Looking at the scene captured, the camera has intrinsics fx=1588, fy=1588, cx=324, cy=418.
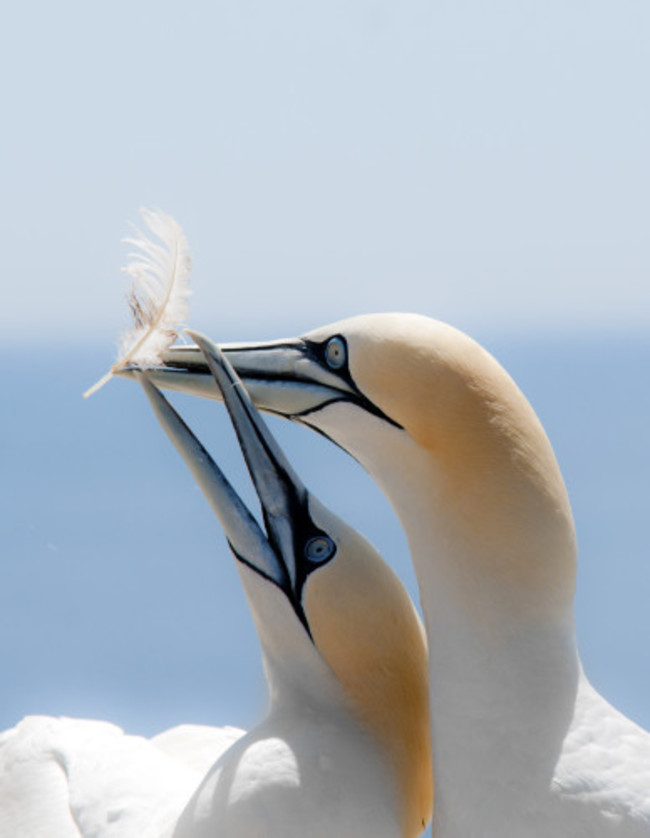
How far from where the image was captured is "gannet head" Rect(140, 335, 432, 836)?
398cm

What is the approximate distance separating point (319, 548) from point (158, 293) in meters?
0.80

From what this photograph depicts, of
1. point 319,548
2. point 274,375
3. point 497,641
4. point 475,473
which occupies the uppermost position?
point 274,375

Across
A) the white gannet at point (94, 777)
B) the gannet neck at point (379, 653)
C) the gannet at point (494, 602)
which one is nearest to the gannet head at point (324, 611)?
the gannet neck at point (379, 653)

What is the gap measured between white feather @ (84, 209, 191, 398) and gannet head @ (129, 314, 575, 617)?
22.3 inches

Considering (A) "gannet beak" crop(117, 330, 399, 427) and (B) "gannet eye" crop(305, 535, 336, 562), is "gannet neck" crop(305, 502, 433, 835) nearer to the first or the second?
(B) "gannet eye" crop(305, 535, 336, 562)

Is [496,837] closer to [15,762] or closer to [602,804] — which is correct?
[602,804]

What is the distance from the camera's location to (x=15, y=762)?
4.85m

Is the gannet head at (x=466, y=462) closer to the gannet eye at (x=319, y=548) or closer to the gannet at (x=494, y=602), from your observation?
the gannet at (x=494, y=602)

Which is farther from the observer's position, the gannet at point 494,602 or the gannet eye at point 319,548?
the gannet eye at point 319,548

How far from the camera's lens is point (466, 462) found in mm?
3662

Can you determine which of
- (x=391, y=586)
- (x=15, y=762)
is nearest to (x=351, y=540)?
(x=391, y=586)

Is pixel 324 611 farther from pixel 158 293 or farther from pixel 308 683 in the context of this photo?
pixel 158 293

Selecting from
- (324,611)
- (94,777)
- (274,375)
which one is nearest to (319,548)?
(324,611)

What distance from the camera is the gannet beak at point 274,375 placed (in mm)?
3961
